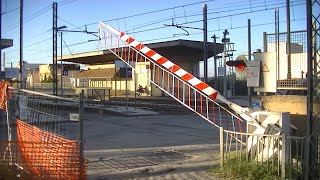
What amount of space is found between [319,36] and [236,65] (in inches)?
80.0

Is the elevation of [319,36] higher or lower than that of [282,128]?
higher

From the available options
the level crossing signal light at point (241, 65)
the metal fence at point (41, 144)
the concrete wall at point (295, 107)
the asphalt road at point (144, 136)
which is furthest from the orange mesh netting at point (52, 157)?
the asphalt road at point (144, 136)

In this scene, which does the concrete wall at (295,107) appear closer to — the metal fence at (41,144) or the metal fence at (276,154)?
the metal fence at (276,154)

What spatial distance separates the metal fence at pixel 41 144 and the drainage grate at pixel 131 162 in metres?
1.14

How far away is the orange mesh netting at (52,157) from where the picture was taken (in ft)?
21.2

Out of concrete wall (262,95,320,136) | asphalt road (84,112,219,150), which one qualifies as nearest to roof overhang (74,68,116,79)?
asphalt road (84,112,219,150)

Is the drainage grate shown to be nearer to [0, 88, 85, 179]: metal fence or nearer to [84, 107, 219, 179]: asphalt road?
[84, 107, 219, 179]: asphalt road

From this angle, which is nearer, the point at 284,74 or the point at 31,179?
the point at 31,179

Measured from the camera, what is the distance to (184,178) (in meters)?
7.57

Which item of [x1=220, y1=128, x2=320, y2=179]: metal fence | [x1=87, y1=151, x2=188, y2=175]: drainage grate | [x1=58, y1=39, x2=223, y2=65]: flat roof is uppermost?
[x1=58, y1=39, x2=223, y2=65]: flat roof

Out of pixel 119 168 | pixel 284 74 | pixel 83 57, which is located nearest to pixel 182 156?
pixel 119 168

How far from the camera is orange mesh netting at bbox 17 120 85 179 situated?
21.2 ft

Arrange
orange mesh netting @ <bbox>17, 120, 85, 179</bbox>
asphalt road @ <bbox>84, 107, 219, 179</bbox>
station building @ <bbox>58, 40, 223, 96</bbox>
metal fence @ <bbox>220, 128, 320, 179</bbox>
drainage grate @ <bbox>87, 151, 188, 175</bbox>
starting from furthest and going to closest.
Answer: station building @ <bbox>58, 40, 223, 96</bbox> < drainage grate @ <bbox>87, 151, 188, 175</bbox> < asphalt road @ <bbox>84, 107, 219, 179</bbox> < metal fence @ <bbox>220, 128, 320, 179</bbox> < orange mesh netting @ <bbox>17, 120, 85, 179</bbox>

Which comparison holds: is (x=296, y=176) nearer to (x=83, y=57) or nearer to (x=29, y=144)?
(x=29, y=144)
